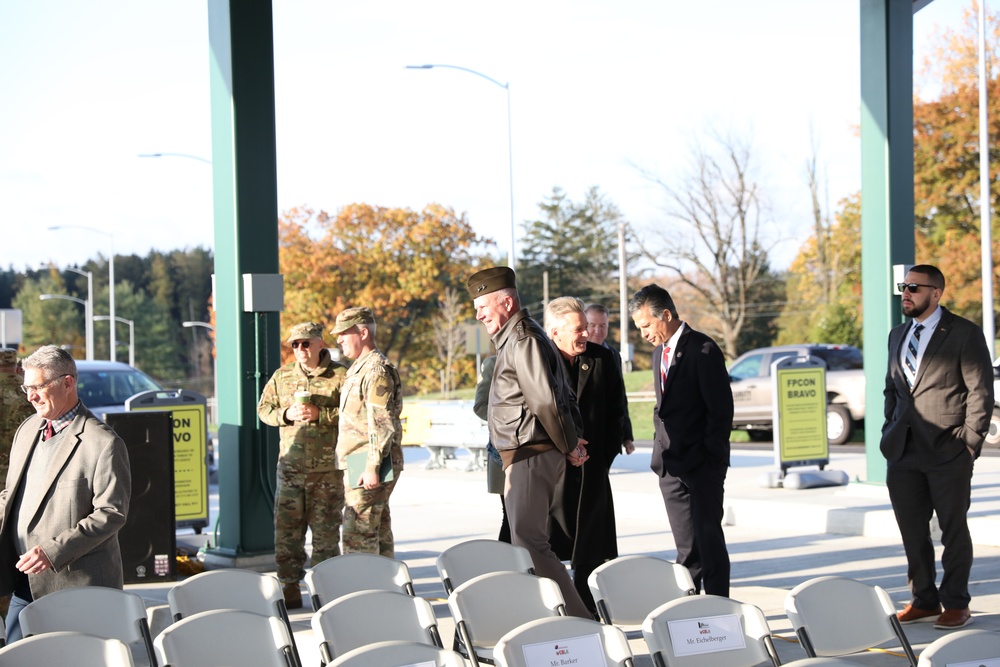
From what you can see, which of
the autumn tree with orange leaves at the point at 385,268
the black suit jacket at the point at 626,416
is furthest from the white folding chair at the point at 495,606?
the autumn tree with orange leaves at the point at 385,268

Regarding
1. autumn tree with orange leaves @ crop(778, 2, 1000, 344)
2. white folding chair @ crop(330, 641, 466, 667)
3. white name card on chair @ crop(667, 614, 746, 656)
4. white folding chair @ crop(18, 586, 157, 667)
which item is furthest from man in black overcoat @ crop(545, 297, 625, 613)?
autumn tree with orange leaves @ crop(778, 2, 1000, 344)

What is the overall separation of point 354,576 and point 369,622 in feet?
2.92

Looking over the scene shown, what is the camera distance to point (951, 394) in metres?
6.42

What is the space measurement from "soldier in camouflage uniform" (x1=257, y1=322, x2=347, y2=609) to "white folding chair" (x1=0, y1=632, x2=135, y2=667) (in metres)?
3.38

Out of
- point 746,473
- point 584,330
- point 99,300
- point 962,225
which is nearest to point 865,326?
point 746,473

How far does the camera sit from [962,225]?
29.4 metres

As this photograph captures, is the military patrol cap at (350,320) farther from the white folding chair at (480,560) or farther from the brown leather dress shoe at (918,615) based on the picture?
the brown leather dress shoe at (918,615)

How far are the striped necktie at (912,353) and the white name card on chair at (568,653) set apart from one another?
11.2 ft

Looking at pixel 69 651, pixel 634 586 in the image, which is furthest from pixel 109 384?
pixel 69 651

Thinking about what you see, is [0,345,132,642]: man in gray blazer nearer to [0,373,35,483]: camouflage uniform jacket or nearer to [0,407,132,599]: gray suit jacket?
[0,407,132,599]: gray suit jacket

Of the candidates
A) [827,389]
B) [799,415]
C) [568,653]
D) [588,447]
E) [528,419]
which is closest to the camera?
[568,653]

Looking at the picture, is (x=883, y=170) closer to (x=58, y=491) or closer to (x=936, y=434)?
(x=936, y=434)

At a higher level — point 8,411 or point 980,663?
point 8,411

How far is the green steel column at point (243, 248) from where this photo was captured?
8.62m
